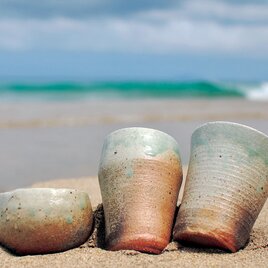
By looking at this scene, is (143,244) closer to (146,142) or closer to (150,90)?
(146,142)

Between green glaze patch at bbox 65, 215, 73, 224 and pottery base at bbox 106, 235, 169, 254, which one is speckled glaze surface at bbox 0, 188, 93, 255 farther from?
pottery base at bbox 106, 235, 169, 254

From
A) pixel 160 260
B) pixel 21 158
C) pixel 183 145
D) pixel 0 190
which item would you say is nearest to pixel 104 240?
pixel 160 260

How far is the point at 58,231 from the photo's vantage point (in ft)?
13.9

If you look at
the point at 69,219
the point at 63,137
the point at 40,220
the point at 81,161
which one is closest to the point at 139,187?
the point at 69,219

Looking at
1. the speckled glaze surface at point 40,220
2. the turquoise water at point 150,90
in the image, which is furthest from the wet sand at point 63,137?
the turquoise water at point 150,90

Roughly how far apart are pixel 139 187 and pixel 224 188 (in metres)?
0.63

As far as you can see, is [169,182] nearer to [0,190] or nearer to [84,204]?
[84,204]

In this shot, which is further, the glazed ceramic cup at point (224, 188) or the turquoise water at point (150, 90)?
the turquoise water at point (150, 90)

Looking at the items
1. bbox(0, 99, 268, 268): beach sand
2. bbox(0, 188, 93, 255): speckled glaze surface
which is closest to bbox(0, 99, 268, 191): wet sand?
bbox(0, 99, 268, 268): beach sand

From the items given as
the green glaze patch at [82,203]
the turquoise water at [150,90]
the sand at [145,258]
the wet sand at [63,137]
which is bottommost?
the turquoise water at [150,90]

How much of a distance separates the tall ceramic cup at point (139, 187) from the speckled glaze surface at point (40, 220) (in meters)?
0.28

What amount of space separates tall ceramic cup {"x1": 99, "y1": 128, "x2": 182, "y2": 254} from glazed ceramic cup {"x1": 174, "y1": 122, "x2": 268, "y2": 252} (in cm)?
15

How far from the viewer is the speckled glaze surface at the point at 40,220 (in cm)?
420

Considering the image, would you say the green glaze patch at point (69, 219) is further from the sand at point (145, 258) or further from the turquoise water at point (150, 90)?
the turquoise water at point (150, 90)
